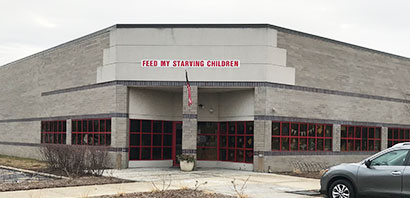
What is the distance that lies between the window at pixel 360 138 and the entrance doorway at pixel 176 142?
886cm

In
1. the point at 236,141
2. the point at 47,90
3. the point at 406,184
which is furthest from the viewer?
the point at 47,90

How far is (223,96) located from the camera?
86.7 ft

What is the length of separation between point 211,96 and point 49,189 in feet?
40.8

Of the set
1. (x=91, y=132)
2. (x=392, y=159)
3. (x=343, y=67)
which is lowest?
(x=91, y=132)

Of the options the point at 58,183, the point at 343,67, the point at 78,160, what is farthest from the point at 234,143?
the point at 58,183

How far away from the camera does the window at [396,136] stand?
31.0 metres

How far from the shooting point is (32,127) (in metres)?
33.8

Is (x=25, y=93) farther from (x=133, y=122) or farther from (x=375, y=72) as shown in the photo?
(x=375, y=72)

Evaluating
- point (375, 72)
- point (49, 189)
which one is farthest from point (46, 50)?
point (375, 72)

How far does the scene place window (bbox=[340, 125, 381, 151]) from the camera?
2791 cm

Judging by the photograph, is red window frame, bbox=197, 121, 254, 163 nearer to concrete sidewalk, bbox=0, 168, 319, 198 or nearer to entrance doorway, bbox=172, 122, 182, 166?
entrance doorway, bbox=172, 122, 182, 166

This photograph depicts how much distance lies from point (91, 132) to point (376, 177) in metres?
17.4

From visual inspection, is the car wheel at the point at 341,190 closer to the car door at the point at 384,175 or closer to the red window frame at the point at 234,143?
the car door at the point at 384,175

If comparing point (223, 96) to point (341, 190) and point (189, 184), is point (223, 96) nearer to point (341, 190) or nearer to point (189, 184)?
point (189, 184)
